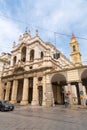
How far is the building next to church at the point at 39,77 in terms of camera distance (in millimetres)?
21109

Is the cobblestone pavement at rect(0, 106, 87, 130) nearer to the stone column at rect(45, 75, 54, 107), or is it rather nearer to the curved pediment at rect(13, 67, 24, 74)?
the stone column at rect(45, 75, 54, 107)

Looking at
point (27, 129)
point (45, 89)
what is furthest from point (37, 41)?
point (27, 129)

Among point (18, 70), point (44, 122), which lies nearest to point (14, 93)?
point (18, 70)

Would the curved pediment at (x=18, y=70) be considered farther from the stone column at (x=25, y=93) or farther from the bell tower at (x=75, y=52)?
the bell tower at (x=75, y=52)

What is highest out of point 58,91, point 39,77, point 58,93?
point 39,77

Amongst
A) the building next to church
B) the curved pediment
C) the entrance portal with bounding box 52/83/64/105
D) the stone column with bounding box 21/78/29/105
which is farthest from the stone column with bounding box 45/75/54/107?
the curved pediment

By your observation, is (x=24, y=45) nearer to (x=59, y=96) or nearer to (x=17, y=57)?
(x=17, y=57)

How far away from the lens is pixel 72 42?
46812 millimetres

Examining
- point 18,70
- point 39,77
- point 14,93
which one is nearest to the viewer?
point 39,77

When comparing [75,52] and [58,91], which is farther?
[75,52]

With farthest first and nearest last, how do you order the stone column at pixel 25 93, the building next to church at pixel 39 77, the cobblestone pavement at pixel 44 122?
the stone column at pixel 25 93, the building next to church at pixel 39 77, the cobblestone pavement at pixel 44 122

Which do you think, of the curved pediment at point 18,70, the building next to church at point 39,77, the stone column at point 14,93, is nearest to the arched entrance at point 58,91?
the building next to church at point 39,77

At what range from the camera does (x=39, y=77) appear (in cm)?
2591

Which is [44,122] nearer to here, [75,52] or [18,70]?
[18,70]
